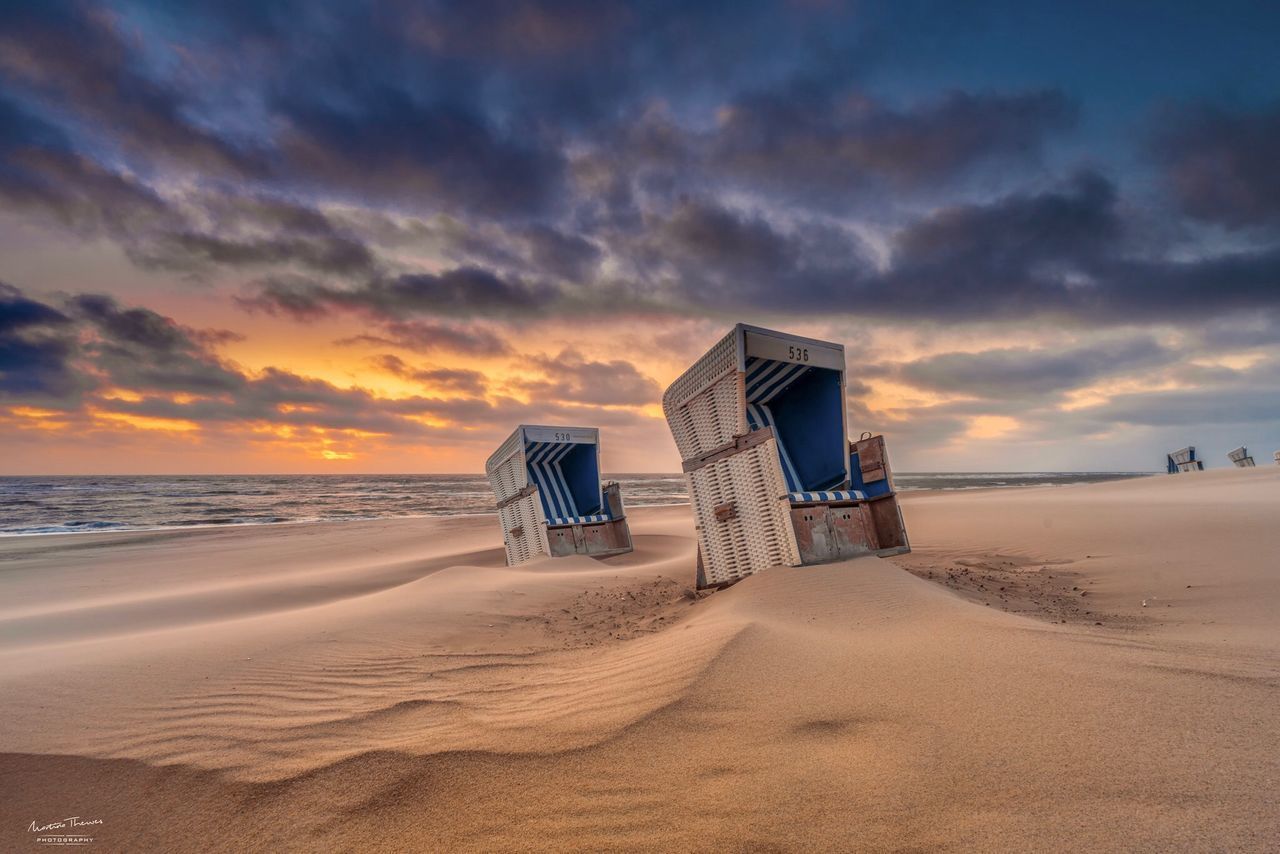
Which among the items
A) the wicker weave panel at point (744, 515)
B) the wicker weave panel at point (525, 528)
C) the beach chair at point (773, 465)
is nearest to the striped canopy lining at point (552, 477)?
the wicker weave panel at point (525, 528)

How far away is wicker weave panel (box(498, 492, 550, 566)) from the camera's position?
42.7ft

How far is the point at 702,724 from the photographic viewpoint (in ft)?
9.37

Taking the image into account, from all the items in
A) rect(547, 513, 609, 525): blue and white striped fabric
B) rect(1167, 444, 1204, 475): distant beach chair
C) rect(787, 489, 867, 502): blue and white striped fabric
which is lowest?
rect(1167, 444, 1204, 475): distant beach chair

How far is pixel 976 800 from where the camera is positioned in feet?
6.56

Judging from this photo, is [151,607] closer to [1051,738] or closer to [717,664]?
[717,664]

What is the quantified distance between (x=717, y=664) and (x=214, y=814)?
8.42ft

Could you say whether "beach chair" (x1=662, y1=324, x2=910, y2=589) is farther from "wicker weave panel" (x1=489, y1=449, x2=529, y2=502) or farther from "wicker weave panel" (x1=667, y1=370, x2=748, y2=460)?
"wicker weave panel" (x1=489, y1=449, x2=529, y2=502)

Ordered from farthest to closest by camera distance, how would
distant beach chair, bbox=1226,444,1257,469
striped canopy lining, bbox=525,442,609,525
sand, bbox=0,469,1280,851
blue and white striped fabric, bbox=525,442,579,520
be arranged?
distant beach chair, bbox=1226,444,1257,469 < blue and white striped fabric, bbox=525,442,579,520 < striped canopy lining, bbox=525,442,609,525 < sand, bbox=0,469,1280,851

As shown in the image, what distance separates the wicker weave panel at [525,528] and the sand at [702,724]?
590 centimetres

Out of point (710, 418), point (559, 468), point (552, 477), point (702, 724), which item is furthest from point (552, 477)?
point (702, 724)

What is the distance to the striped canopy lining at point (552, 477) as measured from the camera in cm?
1446

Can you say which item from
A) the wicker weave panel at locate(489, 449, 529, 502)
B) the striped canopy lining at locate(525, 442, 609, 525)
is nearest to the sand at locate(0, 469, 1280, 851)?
the wicker weave panel at locate(489, 449, 529, 502)

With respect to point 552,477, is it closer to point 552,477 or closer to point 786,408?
point 552,477

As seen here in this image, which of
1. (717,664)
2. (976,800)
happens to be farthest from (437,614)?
(976,800)
